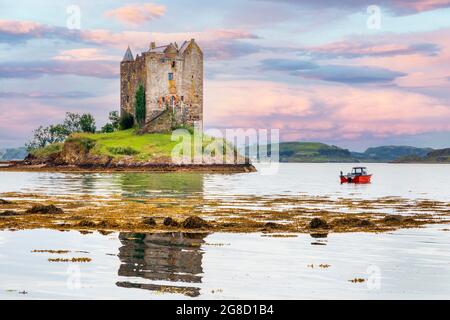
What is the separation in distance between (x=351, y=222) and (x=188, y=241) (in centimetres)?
1257

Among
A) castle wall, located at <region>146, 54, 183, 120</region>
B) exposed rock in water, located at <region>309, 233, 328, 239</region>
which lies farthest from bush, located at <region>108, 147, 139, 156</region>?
exposed rock in water, located at <region>309, 233, 328, 239</region>

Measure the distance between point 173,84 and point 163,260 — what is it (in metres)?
146

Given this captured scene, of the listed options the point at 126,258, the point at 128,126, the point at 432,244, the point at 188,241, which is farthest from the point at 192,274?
the point at 128,126

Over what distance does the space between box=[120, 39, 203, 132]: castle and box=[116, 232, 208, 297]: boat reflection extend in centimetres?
13633

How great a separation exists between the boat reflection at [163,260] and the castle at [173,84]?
136 metres

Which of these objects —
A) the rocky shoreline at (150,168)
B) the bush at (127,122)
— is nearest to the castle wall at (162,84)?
the bush at (127,122)

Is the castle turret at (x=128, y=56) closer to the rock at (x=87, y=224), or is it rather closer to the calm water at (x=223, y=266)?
the rock at (x=87, y=224)

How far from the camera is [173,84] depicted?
17100 centimetres

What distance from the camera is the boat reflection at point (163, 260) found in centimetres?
2208

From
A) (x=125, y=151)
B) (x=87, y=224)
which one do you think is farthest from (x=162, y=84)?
(x=87, y=224)

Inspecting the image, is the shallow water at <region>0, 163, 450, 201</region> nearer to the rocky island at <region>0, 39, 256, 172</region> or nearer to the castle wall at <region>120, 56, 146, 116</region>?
the rocky island at <region>0, 39, 256, 172</region>

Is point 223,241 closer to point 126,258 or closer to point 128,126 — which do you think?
point 126,258

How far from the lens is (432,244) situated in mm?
32750

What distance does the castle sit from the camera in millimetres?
170375
